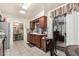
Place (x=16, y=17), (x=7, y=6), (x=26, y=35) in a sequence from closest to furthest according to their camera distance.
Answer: (x=7, y=6) → (x=16, y=17) → (x=26, y=35)

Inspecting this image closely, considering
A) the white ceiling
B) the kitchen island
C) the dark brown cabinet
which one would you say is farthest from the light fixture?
the dark brown cabinet

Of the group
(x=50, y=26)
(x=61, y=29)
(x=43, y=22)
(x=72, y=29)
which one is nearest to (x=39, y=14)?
(x=43, y=22)

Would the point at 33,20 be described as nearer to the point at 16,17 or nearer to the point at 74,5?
the point at 16,17

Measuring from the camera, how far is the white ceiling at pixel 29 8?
6.47ft

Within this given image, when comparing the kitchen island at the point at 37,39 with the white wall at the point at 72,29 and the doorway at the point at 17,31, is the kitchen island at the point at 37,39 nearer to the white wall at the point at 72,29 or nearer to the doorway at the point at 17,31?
the doorway at the point at 17,31

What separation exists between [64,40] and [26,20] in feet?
2.98

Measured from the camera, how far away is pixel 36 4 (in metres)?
1.98

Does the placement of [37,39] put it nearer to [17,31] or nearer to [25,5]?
[17,31]

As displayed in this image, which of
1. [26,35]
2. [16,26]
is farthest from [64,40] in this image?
[16,26]

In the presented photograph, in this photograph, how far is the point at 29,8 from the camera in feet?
6.95

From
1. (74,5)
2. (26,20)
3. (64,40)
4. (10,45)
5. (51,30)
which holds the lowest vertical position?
(10,45)

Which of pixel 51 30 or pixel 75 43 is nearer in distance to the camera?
pixel 75 43

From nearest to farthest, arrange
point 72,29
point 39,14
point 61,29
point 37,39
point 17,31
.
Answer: point 72,29 < point 61,29 < point 17,31 < point 39,14 < point 37,39

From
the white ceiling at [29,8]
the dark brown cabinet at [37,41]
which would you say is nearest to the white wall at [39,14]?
the white ceiling at [29,8]
